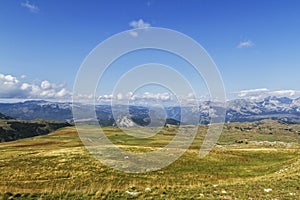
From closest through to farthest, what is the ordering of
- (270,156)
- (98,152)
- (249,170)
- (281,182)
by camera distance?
(281,182) < (249,170) < (98,152) < (270,156)

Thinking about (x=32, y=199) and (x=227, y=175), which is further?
(x=227, y=175)

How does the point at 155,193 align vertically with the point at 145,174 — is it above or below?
above

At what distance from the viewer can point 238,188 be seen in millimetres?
28578

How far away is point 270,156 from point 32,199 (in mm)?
58338

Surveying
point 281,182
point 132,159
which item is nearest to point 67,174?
point 132,159

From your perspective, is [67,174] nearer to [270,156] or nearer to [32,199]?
[32,199]

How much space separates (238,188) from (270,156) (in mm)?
44555

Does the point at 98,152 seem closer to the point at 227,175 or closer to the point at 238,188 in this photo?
the point at 227,175

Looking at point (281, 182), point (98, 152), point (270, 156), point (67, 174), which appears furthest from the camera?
point (270, 156)

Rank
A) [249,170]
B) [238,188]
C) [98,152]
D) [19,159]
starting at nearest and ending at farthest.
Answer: [238,188], [249,170], [19,159], [98,152]

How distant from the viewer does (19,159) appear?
55.7m

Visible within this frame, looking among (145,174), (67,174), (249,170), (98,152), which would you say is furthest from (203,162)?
(67,174)

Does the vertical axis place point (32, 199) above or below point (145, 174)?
above

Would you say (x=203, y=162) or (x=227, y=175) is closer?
(x=227, y=175)
